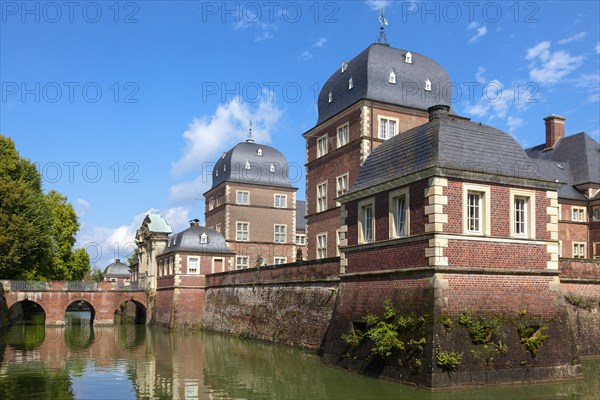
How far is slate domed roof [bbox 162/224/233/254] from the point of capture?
41688mm

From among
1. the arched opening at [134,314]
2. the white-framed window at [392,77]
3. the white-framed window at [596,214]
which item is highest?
the white-framed window at [392,77]

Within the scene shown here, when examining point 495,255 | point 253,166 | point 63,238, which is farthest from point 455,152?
point 63,238

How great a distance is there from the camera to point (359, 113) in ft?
98.6

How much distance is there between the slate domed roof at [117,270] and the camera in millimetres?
97938

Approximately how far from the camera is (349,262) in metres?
20.0

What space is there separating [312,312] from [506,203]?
10475 mm

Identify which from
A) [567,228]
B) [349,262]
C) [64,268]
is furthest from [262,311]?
[64,268]

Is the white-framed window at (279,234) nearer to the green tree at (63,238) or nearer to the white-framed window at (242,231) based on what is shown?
the white-framed window at (242,231)

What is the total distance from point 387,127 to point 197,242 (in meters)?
17.7

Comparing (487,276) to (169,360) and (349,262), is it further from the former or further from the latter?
(169,360)

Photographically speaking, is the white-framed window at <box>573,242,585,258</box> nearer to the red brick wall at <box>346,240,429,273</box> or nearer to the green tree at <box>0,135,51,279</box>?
the red brick wall at <box>346,240,429,273</box>

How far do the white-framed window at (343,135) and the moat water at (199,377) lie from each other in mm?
10947

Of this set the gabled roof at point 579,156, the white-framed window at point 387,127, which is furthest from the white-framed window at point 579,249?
the white-framed window at point 387,127

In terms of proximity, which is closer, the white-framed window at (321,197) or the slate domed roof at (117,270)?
the white-framed window at (321,197)
